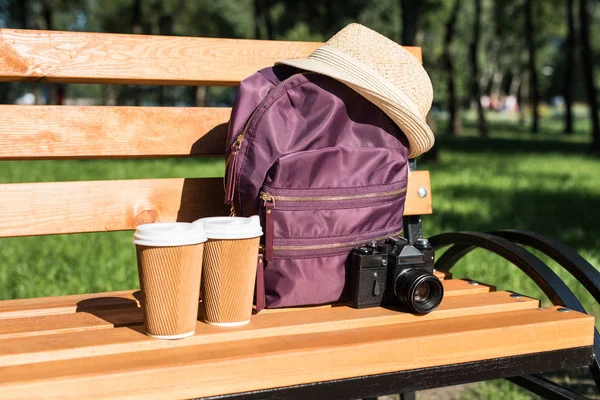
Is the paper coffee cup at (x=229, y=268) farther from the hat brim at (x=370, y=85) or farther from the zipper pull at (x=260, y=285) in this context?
the hat brim at (x=370, y=85)

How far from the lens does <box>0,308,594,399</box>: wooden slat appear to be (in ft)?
4.15

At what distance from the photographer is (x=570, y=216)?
21.5 ft

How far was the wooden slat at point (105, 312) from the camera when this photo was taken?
1592 mm

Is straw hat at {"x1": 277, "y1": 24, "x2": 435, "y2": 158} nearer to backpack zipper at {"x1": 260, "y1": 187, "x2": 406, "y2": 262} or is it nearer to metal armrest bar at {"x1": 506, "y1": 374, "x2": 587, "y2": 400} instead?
backpack zipper at {"x1": 260, "y1": 187, "x2": 406, "y2": 262}

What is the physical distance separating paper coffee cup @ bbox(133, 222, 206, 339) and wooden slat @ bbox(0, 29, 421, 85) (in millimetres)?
814

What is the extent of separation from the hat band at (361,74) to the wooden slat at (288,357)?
1.86 ft

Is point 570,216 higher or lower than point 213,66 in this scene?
lower

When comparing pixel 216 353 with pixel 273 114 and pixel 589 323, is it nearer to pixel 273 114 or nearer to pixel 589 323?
pixel 273 114

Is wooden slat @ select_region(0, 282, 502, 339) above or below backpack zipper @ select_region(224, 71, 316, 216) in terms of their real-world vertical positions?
below

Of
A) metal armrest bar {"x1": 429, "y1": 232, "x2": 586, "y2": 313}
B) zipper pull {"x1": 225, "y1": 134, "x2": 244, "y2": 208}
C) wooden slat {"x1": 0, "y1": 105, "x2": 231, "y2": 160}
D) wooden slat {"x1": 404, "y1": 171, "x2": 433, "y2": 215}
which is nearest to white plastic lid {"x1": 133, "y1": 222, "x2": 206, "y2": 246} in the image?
zipper pull {"x1": 225, "y1": 134, "x2": 244, "y2": 208}

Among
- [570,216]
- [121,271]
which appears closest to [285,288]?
[121,271]

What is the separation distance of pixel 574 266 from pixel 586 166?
10551 mm

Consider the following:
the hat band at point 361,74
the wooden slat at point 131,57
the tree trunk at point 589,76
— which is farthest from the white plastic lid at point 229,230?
the tree trunk at point 589,76

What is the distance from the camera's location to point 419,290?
1.75 metres
